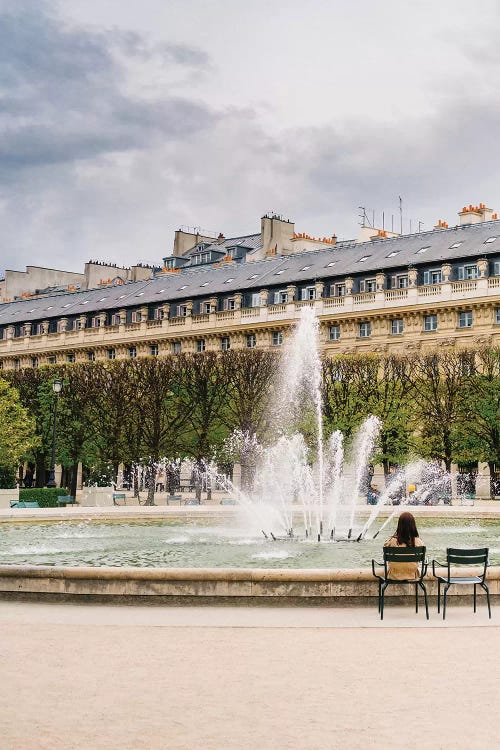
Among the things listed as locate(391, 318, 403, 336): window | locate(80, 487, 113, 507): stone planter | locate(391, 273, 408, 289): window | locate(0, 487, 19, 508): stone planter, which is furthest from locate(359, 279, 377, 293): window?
locate(0, 487, 19, 508): stone planter

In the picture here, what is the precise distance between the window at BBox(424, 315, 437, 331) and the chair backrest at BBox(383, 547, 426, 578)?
56.2 meters

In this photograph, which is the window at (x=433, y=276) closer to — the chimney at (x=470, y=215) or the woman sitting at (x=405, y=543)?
the chimney at (x=470, y=215)

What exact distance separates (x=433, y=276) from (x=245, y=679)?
201 feet

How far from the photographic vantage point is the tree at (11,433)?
5375 cm

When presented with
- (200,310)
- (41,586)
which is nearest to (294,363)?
(200,310)

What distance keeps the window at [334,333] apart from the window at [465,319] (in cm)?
914

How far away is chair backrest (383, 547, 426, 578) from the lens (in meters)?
14.2

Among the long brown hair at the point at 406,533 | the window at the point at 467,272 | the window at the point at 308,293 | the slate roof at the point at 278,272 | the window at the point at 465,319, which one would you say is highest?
the slate roof at the point at 278,272

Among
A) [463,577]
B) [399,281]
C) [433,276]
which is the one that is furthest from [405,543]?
[399,281]

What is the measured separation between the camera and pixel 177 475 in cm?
6625

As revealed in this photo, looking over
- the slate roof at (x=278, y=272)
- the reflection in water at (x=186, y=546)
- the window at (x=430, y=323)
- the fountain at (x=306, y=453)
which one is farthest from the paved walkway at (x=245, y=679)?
the window at (x=430, y=323)

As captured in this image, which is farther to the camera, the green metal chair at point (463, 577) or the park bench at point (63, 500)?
the park bench at point (63, 500)

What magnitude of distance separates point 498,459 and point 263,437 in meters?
11.7

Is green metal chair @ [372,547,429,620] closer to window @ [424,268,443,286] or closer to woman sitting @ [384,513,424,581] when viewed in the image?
woman sitting @ [384,513,424,581]
